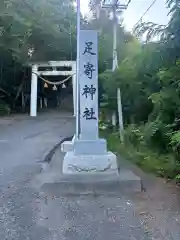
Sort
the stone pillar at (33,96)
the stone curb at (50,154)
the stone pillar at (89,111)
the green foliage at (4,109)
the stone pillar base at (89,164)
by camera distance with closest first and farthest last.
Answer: the stone pillar base at (89,164) → the stone pillar at (89,111) → the stone curb at (50,154) → the stone pillar at (33,96) → the green foliage at (4,109)

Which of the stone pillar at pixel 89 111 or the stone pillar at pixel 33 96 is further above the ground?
the stone pillar at pixel 33 96

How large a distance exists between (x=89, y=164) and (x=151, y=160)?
64.8 inches

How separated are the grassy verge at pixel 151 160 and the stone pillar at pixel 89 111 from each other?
3.06 feet

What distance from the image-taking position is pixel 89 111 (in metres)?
6.55

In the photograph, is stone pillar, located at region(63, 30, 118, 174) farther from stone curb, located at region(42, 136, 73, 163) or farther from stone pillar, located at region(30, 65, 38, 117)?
stone pillar, located at region(30, 65, 38, 117)

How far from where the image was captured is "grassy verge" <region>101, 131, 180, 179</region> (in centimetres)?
654

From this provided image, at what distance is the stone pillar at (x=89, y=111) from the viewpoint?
6.32 m

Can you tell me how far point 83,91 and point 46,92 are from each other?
963 inches

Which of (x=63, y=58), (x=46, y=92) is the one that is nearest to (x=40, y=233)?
(x=63, y=58)

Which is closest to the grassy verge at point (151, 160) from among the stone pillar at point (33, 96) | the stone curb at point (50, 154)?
the stone curb at point (50, 154)

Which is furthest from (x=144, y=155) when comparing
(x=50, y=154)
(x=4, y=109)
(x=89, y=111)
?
(x=4, y=109)

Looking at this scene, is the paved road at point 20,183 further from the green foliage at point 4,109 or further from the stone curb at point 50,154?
the green foliage at point 4,109

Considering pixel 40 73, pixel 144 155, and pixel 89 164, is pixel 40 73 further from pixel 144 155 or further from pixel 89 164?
pixel 89 164

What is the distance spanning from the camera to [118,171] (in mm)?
6488
